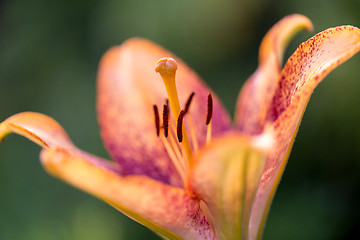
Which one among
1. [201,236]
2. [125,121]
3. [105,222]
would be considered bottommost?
[105,222]

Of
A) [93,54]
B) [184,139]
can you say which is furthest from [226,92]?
[184,139]

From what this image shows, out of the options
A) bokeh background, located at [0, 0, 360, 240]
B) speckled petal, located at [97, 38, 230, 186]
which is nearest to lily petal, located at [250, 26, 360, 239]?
speckled petal, located at [97, 38, 230, 186]

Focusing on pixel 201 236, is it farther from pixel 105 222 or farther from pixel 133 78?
pixel 105 222

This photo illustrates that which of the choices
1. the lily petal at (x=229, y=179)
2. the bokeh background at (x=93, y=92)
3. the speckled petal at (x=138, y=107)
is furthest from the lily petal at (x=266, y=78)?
the bokeh background at (x=93, y=92)

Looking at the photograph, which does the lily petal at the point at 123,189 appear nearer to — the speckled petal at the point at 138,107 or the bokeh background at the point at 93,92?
the speckled petal at the point at 138,107

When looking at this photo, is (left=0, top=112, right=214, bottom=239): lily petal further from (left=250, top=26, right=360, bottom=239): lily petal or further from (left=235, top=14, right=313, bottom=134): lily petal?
(left=235, top=14, right=313, bottom=134): lily petal

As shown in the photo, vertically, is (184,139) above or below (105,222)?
above

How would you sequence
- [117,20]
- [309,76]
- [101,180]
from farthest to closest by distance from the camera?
1. [117,20]
2. [309,76]
3. [101,180]

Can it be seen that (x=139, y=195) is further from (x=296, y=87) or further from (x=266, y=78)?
(x=266, y=78)
